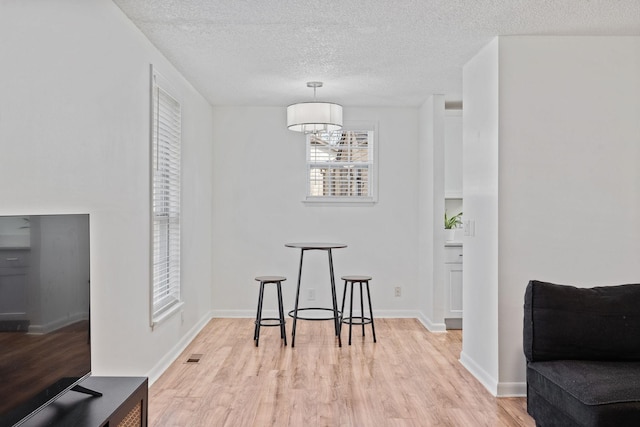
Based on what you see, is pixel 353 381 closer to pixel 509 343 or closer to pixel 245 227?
pixel 509 343

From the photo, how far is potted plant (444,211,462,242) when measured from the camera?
606 cm

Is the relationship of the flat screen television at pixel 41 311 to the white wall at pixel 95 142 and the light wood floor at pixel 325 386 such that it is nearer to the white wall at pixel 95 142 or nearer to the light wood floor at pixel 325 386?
the white wall at pixel 95 142

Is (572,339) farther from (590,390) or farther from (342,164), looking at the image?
(342,164)

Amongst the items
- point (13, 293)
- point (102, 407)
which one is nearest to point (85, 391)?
point (102, 407)

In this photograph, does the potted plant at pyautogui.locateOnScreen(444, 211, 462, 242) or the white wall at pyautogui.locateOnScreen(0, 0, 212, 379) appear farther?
the potted plant at pyautogui.locateOnScreen(444, 211, 462, 242)

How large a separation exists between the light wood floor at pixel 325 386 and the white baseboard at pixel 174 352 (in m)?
0.06

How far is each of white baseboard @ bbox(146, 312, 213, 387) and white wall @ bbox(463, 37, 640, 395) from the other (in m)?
2.42

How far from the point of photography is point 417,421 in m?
3.29

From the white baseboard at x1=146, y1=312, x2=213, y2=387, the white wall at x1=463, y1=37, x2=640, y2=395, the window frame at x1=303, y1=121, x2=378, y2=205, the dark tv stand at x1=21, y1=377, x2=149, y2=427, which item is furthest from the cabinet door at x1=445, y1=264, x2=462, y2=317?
the dark tv stand at x1=21, y1=377, x2=149, y2=427

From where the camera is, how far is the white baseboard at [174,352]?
403cm

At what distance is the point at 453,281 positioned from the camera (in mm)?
5855

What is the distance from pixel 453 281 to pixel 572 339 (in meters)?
2.85

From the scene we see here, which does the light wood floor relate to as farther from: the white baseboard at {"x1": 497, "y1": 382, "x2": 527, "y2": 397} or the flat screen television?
the flat screen television

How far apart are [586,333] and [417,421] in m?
1.07
